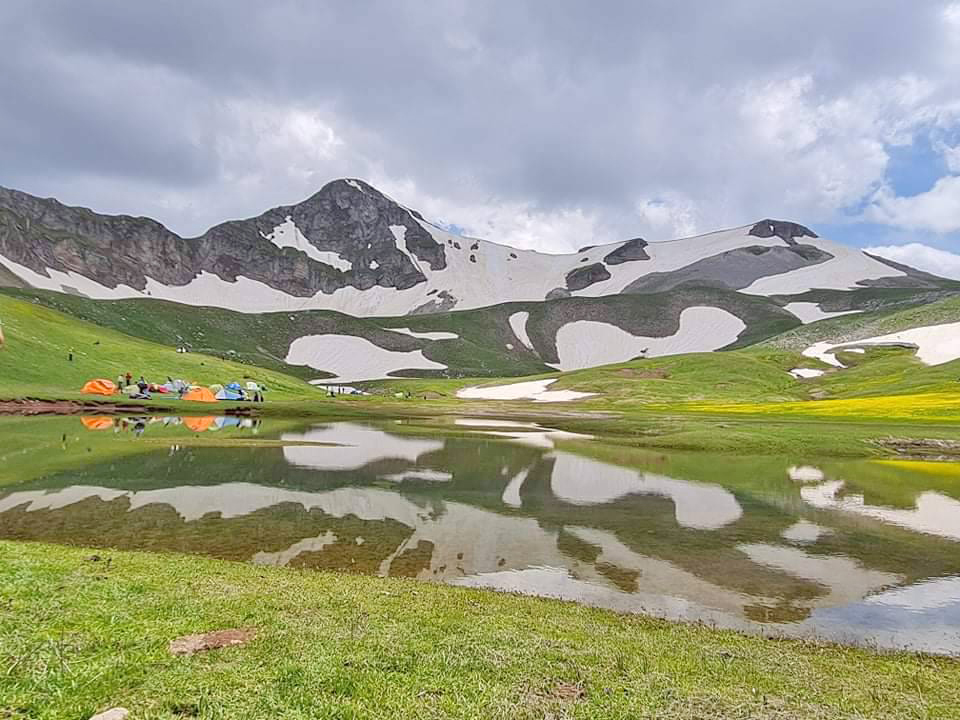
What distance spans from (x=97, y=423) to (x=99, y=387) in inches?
920

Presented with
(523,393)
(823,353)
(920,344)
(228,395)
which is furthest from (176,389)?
(920,344)

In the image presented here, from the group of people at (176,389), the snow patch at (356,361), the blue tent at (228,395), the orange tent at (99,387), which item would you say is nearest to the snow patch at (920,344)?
the snow patch at (356,361)

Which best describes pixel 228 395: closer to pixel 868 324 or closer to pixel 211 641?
pixel 211 641

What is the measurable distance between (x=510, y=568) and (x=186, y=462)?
25047 mm

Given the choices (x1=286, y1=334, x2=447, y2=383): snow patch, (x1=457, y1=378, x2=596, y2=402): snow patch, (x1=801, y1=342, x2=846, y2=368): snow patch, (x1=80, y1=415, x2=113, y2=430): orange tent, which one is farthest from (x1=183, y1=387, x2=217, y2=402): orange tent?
(x1=801, y1=342, x2=846, y2=368): snow patch

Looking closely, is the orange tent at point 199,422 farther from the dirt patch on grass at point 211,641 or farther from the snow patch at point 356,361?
the snow patch at point 356,361

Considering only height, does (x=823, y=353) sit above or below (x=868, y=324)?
below

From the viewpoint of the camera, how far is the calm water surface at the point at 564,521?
17.2 metres

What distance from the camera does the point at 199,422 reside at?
204 ft

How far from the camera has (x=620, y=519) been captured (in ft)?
85.3

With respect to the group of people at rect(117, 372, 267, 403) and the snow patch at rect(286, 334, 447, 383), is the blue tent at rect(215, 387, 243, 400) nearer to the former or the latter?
the group of people at rect(117, 372, 267, 403)

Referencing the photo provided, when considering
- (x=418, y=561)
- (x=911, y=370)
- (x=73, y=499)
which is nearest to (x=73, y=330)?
(x=73, y=499)

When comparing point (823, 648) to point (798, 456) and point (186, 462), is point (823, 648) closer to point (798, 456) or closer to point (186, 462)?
point (186, 462)

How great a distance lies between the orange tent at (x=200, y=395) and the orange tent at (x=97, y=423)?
21.1 meters
